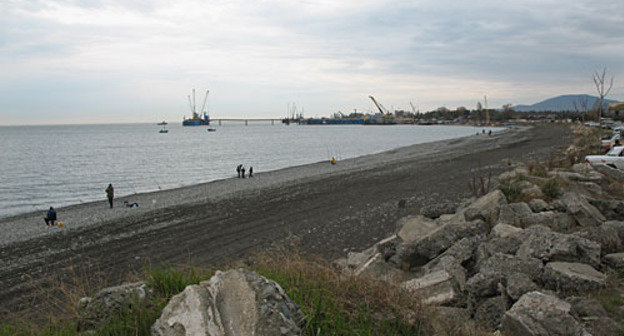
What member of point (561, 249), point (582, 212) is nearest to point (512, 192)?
point (582, 212)

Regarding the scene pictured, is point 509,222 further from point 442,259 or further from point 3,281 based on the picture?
point 3,281

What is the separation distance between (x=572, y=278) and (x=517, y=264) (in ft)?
2.06

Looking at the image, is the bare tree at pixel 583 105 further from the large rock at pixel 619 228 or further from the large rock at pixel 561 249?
the large rock at pixel 561 249

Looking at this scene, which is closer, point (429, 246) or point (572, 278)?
point (572, 278)

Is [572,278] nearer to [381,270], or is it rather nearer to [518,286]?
[518,286]

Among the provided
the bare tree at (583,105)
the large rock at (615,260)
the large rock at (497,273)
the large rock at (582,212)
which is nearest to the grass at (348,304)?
the large rock at (497,273)

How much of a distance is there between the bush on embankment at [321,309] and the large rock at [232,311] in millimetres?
306

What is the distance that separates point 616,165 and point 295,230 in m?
12.7

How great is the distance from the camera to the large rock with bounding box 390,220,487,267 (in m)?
7.24

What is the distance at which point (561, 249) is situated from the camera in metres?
5.57

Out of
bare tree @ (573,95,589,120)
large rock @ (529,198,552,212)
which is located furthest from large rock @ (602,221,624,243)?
bare tree @ (573,95,589,120)

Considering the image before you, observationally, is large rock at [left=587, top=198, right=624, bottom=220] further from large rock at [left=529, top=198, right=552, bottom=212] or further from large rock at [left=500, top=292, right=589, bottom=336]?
large rock at [left=500, top=292, right=589, bottom=336]

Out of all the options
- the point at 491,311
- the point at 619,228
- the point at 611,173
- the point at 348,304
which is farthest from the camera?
the point at 611,173

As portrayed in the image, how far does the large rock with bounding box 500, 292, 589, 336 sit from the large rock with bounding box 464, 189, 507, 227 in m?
4.11
